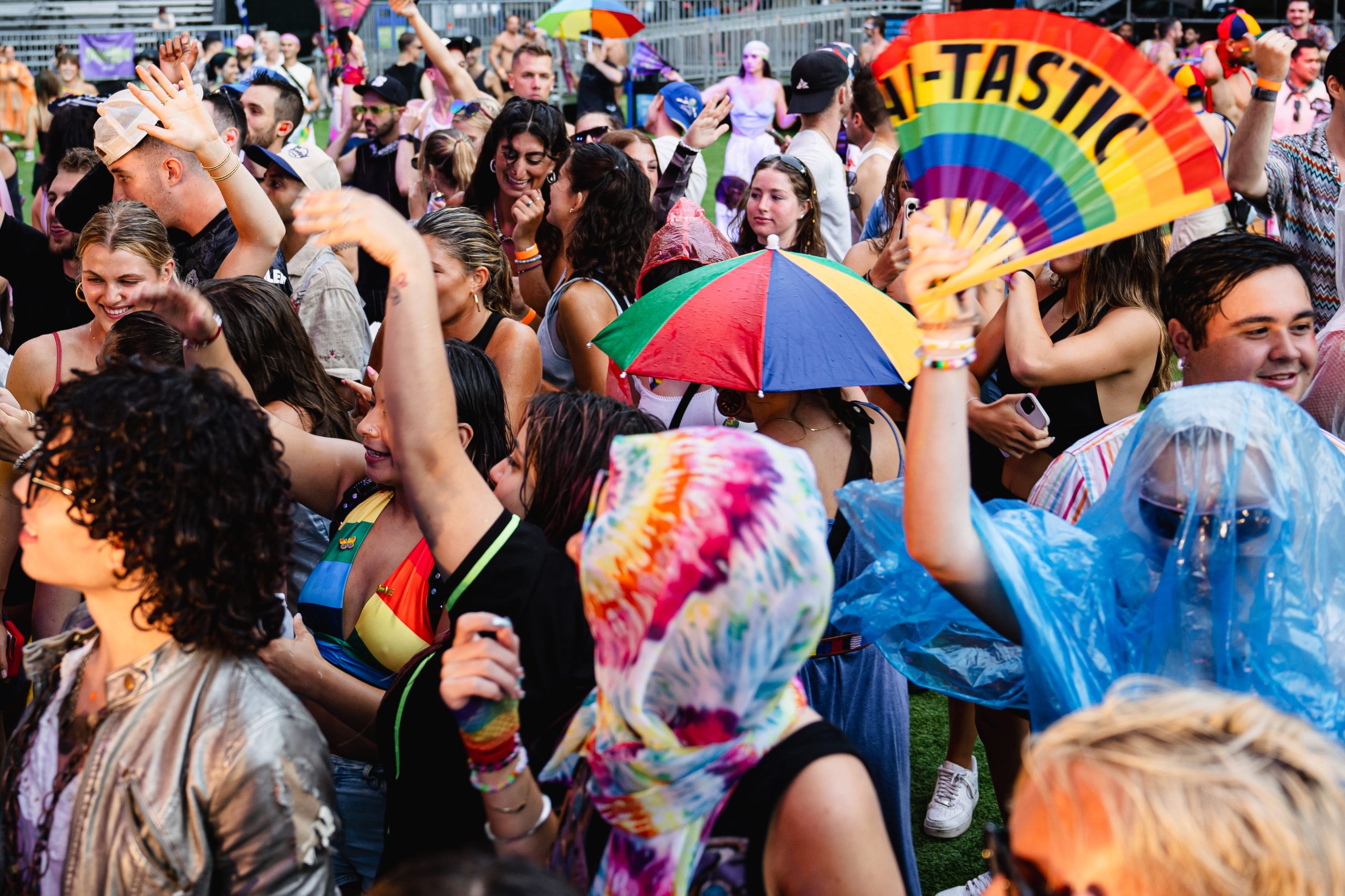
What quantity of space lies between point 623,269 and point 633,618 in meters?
3.01

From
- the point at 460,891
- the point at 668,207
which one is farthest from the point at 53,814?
the point at 668,207

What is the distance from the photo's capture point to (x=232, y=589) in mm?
1647

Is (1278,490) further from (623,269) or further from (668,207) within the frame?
(668,207)

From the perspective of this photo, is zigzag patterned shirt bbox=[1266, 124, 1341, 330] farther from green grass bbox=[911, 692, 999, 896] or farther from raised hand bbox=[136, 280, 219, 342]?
raised hand bbox=[136, 280, 219, 342]

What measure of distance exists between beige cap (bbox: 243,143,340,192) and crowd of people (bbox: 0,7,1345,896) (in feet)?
5.89

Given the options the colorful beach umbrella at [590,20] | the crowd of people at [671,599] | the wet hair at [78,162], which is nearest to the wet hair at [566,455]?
the crowd of people at [671,599]

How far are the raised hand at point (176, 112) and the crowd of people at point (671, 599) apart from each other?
1cm

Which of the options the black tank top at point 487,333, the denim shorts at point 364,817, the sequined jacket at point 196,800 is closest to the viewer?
the sequined jacket at point 196,800

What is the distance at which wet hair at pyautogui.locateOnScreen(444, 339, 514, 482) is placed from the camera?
2.71 m

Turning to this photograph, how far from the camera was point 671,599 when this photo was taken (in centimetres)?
139

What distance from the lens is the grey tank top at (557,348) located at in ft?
13.8

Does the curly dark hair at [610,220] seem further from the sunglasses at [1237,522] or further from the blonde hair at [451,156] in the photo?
the sunglasses at [1237,522]

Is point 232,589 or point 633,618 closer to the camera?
point 633,618

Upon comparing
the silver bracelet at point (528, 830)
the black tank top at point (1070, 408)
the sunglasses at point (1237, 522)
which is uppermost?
the sunglasses at point (1237, 522)
